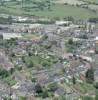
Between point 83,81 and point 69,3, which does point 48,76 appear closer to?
point 83,81

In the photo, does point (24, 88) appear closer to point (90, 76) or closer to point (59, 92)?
point (59, 92)

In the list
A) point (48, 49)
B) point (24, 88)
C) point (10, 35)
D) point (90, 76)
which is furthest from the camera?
point (10, 35)

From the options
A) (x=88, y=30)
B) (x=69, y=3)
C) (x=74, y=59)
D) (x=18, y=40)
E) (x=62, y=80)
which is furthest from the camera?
(x=69, y=3)

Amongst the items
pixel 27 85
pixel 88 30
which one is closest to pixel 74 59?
pixel 27 85

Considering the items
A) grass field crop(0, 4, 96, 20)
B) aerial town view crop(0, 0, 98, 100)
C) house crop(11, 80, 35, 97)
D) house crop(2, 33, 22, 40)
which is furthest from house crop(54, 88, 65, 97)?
grass field crop(0, 4, 96, 20)

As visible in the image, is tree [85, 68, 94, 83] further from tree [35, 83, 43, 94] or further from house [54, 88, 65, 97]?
tree [35, 83, 43, 94]

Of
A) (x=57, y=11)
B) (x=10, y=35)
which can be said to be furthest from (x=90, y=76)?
(x=57, y=11)

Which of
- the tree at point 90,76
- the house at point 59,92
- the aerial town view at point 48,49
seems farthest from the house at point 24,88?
the tree at point 90,76
